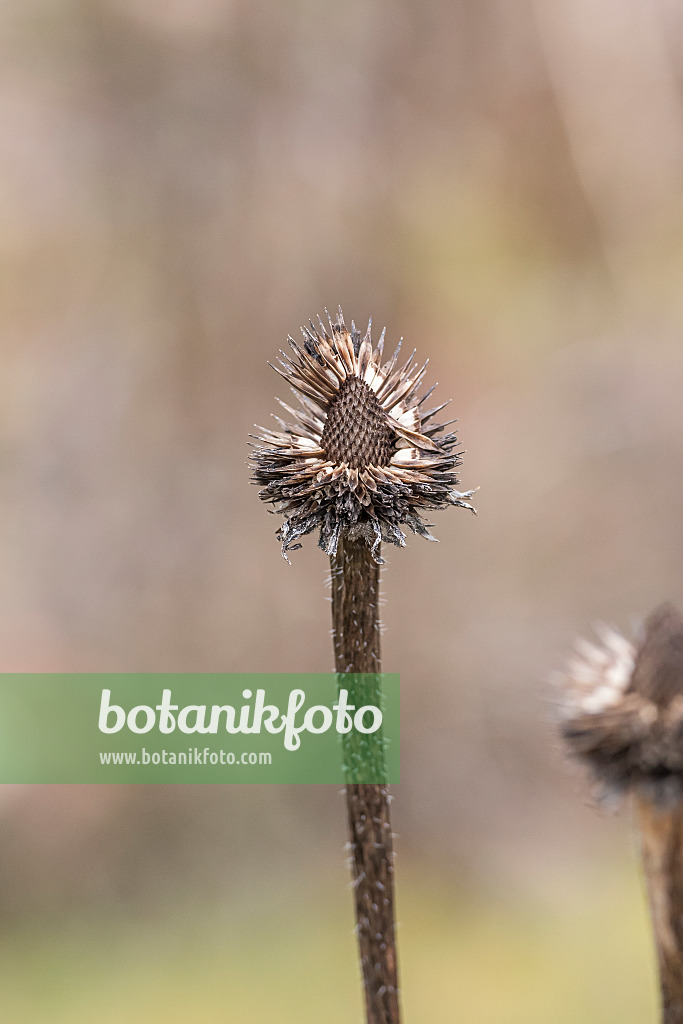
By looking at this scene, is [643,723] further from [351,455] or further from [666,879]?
[351,455]

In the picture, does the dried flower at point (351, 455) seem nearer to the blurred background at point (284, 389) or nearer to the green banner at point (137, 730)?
the green banner at point (137, 730)

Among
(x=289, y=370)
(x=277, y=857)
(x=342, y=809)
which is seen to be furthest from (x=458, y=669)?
(x=289, y=370)

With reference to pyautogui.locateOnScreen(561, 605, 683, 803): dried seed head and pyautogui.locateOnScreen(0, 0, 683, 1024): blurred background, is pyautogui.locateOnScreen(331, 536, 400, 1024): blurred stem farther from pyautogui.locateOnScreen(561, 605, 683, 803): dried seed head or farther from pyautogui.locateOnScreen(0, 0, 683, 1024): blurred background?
pyautogui.locateOnScreen(0, 0, 683, 1024): blurred background

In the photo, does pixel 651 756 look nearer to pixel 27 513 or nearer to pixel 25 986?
pixel 25 986

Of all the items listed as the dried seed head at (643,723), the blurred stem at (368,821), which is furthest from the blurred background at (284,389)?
the dried seed head at (643,723)

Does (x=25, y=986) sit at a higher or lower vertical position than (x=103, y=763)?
lower

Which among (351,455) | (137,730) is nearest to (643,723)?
(351,455)
